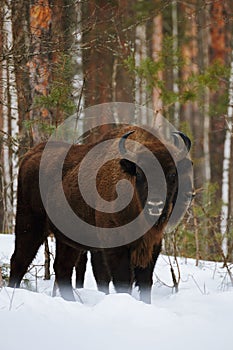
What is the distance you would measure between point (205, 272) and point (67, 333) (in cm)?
373

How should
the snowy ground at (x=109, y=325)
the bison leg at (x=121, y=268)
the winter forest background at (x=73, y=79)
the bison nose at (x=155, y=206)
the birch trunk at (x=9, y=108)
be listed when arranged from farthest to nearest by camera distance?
the winter forest background at (x=73, y=79) < the birch trunk at (x=9, y=108) < the bison leg at (x=121, y=268) < the bison nose at (x=155, y=206) < the snowy ground at (x=109, y=325)

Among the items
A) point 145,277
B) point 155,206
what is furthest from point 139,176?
point 145,277

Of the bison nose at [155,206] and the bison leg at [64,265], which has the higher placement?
the bison nose at [155,206]

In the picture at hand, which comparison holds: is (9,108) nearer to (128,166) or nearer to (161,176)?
(128,166)

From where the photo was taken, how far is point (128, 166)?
5590 millimetres

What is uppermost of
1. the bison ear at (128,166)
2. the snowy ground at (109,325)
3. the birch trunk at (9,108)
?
the birch trunk at (9,108)

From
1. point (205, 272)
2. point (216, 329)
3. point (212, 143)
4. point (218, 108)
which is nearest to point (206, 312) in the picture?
point (216, 329)

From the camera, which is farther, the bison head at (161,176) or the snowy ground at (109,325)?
the bison head at (161,176)

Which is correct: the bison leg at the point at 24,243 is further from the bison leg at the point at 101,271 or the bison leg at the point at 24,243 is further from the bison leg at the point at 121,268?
the bison leg at the point at 121,268

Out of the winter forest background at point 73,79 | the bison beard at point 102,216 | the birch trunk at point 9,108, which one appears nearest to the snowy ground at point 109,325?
the bison beard at point 102,216

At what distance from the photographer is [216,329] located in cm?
405

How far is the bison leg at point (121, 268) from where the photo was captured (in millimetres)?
5496

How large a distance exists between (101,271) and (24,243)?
2.59 ft

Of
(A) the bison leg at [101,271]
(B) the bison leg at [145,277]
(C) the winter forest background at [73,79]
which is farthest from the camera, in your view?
(C) the winter forest background at [73,79]
